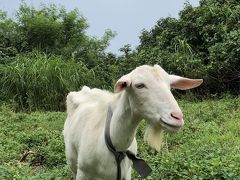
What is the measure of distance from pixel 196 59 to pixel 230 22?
4.64ft

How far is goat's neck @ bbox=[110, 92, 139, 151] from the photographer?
402 centimetres

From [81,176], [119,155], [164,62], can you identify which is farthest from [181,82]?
[164,62]

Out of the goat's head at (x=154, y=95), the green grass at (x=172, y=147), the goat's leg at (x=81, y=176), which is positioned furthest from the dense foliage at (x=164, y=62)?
the goat's head at (x=154, y=95)

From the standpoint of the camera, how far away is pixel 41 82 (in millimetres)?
14914

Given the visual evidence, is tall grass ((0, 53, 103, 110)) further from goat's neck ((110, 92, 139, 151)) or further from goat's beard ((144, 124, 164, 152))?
goat's beard ((144, 124, 164, 152))

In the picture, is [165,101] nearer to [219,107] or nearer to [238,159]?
[238,159]

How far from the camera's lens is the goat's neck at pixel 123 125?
4.02m

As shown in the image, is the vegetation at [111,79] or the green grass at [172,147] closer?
the green grass at [172,147]

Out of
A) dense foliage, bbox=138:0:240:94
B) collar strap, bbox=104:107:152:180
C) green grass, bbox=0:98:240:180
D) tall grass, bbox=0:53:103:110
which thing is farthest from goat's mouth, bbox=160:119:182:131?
tall grass, bbox=0:53:103:110

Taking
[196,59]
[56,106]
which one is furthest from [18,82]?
[196,59]

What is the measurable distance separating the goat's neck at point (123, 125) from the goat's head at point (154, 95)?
0.40 ft

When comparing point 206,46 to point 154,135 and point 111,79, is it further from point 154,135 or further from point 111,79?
point 154,135

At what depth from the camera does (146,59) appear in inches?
588

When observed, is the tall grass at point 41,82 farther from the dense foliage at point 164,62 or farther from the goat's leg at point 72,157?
the goat's leg at point 72,157
